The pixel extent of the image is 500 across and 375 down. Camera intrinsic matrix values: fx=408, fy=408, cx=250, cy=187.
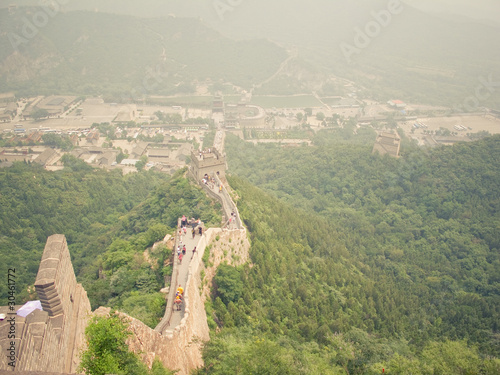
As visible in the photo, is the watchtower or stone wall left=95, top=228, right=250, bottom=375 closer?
stone wall left=95, top=228, right=250, bottom=375

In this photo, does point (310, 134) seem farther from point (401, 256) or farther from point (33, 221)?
point (33, 221)

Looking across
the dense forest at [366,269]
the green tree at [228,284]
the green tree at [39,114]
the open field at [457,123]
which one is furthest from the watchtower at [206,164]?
the green tree at [39,114]

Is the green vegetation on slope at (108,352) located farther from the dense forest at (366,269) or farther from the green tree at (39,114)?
the green tree at (39,114)

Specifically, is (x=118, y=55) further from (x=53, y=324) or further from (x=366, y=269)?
(x=53, y=324)

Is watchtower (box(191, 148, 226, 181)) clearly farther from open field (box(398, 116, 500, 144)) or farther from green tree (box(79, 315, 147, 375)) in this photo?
open field (box(398, 116, 500, 144))

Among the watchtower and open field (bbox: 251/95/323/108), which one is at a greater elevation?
open field (bbox: 251/95/323/108)

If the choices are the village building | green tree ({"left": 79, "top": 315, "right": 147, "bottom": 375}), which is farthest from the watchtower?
the village building

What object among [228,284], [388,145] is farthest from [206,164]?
[388,145]
